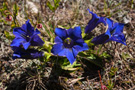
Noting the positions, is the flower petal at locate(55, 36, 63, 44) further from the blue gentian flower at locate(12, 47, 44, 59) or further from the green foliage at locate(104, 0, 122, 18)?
the green foliage at locate(104, 0, 122, 18)

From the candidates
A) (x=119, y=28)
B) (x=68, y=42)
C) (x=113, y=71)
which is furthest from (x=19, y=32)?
(x=113, y=71)

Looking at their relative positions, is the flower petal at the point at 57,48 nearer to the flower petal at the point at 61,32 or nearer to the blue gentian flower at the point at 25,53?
the flower petal at the point at 61,32

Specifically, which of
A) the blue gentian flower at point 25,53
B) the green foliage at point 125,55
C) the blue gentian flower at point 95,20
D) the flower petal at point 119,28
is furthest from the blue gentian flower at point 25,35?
the green foliage at point 125,55

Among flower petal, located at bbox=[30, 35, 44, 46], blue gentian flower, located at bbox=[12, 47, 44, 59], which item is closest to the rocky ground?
blue gentian flower, located at bbox=[12, 47, 44, 59]

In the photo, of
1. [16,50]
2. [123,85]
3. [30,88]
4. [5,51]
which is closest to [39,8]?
[5,51]

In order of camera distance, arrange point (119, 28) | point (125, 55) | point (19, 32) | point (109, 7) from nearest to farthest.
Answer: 1. point (19, 32)
2. point (119, 28)
3. point (125, 55)
4. point (109, 7)

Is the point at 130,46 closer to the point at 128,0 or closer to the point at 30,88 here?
the point at 128,0

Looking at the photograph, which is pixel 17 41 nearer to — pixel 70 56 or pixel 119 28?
pixel 70 56
